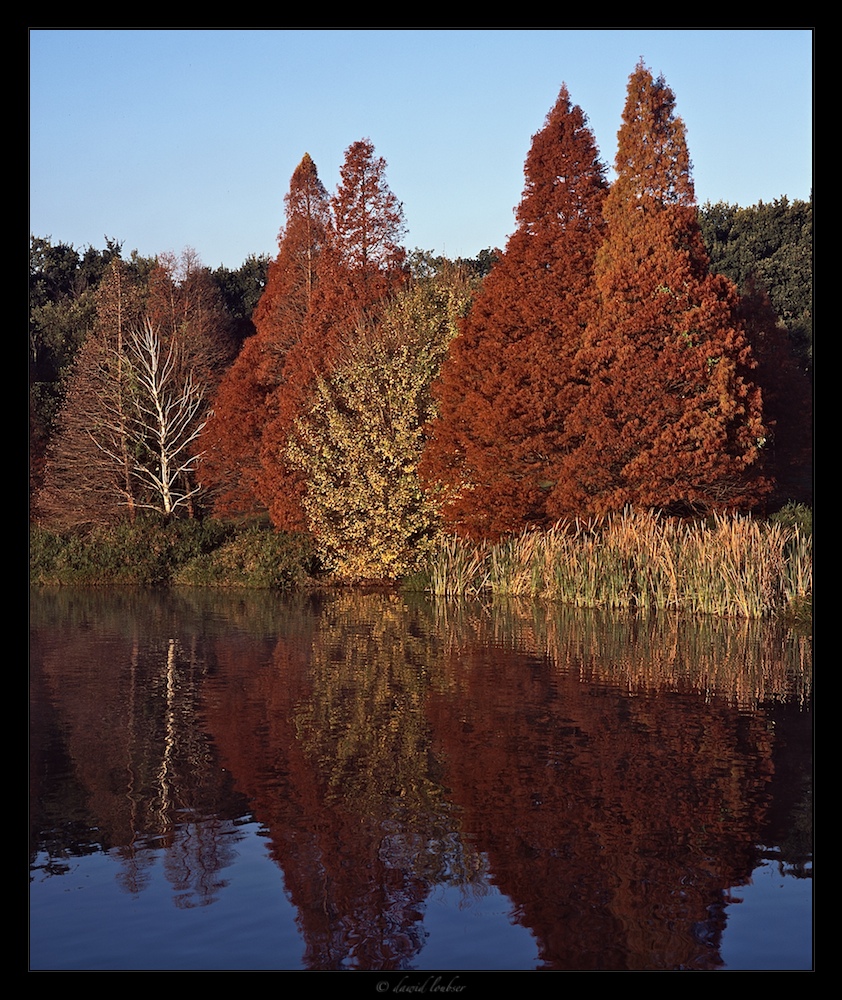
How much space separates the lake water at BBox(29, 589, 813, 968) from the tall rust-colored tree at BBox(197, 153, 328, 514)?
696 inches

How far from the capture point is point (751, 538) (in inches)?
886

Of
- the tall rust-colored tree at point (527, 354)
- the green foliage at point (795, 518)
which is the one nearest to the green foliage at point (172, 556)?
the tall rust-colored tree at point (527, 354)

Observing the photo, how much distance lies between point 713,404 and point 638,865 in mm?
18942

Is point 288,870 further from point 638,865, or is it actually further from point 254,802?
point 638,865

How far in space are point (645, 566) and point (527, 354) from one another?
5.93 meters

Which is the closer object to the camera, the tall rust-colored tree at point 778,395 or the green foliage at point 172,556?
the tall rust-colored tree at point 778,395

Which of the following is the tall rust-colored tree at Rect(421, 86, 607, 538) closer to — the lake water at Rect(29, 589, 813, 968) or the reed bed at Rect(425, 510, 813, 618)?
the reed bed at Rect(425, 510, 813, 618)

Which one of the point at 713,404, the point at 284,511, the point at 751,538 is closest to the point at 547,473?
the point at 713,404

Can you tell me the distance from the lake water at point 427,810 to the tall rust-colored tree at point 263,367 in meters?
17.7

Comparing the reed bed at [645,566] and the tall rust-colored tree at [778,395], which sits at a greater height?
the tall rust-colored tree at [778,395]

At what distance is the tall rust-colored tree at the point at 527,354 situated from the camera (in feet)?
89.7

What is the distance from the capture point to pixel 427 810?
10.7 metres

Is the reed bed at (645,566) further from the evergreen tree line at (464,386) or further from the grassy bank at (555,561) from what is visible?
the evergreen tree line at (464,386)
